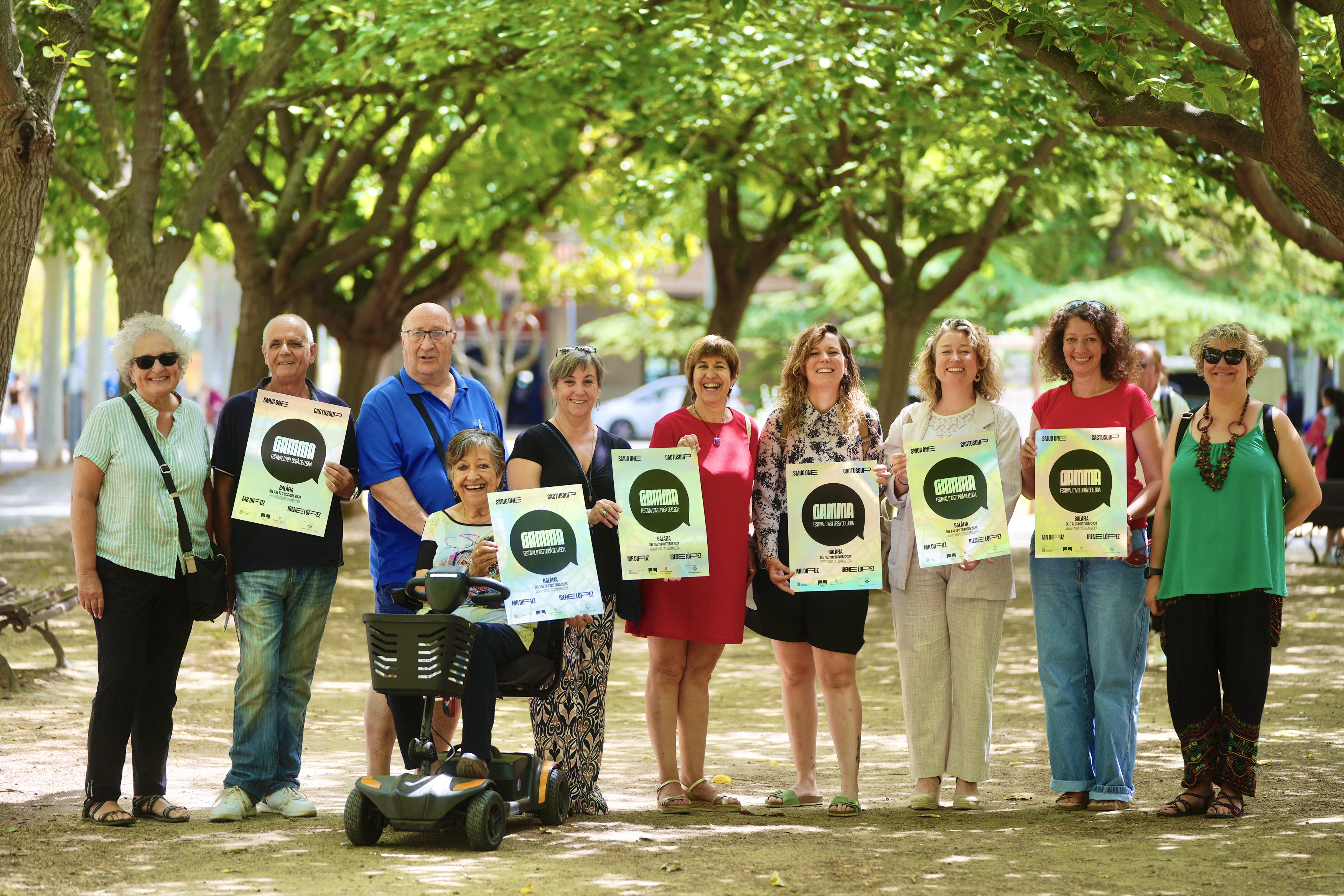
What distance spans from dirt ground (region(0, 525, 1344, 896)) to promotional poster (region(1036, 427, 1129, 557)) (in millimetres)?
1163

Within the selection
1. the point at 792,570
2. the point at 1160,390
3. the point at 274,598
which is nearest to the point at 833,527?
the point at 792,570

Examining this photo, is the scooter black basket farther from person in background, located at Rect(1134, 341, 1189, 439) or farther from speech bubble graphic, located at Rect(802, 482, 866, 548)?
person in background, located at Rect(1134, 341, 1189, 439)

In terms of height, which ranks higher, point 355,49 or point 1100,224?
point 1100,224

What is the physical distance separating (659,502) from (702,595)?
0.48 metres

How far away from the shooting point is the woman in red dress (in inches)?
246

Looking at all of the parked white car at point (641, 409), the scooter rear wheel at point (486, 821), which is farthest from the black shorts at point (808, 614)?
the parked white car at point (641, 409)

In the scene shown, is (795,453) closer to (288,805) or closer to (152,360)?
(288,805)

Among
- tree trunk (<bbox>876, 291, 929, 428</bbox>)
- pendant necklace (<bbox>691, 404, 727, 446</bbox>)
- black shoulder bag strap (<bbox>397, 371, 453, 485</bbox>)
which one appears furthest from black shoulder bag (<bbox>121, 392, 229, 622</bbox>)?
tree trunk (<bbox>876, 291, 929, 428</bbox>)

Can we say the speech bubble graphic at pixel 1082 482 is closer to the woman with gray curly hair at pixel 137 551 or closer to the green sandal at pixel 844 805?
the green sandal at pixel 844 805

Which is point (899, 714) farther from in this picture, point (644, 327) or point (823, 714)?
point (644, 327)

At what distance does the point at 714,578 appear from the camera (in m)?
6.25

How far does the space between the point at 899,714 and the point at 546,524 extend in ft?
13.2

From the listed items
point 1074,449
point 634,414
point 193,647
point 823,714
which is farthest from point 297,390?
point 634,414

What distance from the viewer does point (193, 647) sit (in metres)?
11.2
